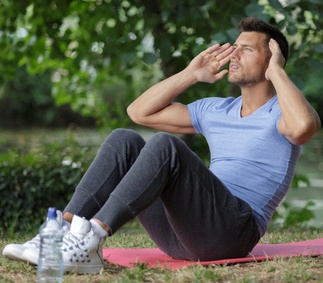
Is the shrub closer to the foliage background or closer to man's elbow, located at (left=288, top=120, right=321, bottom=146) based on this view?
the foliage background

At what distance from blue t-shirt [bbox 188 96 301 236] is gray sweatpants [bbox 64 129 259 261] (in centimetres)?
11

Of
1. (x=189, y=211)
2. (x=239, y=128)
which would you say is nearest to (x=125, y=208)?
(x=189, y=211)

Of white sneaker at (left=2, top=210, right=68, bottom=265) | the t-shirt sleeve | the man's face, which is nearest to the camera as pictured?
white sneaker at (left=2, top=210, right=68, bottom=265)

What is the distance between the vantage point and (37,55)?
7.80 m

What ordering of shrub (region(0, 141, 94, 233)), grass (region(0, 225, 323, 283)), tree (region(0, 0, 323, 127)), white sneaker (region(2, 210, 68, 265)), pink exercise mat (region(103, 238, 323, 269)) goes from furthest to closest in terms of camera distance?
shrub (region(0, 141, 94, 233)), tree (region(0, 0, 323, 127)), pink exercise mat (region(103, 238, 323, 269)), white sneaker (region(2, 210, 68, 265)), grass (region(0, 225, 323, 283))

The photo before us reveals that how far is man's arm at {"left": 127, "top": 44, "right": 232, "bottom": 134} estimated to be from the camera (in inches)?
149

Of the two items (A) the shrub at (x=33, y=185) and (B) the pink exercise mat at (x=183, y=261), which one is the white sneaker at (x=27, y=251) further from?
(A) the shrub at (x=33, y=185)

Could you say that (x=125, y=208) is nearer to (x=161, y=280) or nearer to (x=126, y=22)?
(x=161, y=280)

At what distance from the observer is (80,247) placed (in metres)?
3.08

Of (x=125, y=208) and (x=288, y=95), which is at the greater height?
(x=288, y=95)

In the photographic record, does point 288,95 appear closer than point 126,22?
Yes

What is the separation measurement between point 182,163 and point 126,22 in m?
4.36

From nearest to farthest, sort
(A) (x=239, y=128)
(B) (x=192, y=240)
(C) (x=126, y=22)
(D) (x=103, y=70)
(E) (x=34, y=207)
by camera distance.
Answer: (B) (x=192, y=240), (A) (x=239, y=128), (E) (x=34, y=207), (C) (x=126, y=22), (D) (x=103, y=70)

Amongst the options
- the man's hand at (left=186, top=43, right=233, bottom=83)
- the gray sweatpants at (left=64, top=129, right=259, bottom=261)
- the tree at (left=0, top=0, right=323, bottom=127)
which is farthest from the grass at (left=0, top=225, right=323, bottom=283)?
the tree at (left=0, top=0, right=323, bottom=127)
